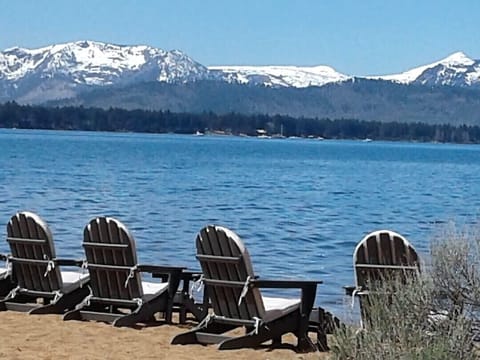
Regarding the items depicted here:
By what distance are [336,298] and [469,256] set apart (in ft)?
19.0

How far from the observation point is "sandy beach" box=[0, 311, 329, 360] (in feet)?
21.9

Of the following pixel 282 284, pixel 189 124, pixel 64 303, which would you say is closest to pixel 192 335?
pixel 282 284

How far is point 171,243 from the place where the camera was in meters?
18.4

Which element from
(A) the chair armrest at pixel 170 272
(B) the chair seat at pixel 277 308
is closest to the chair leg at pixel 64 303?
(A) the chair armrest at pixel 170 272

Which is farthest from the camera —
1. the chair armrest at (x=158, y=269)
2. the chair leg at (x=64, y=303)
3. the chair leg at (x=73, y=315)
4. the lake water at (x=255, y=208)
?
the lake water at (x=255, y=208)

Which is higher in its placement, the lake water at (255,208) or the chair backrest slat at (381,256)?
the chair backrest slat at (381,256)

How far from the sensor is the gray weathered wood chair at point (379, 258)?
6687mm

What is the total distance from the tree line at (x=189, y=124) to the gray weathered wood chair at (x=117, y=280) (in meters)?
154

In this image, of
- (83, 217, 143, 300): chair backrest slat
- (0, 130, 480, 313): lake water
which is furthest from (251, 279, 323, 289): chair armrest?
(83, 217, 143, 300): chair backrest slat

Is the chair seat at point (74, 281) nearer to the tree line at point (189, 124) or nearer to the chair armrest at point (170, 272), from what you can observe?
the chair armrest at point (170, 272)

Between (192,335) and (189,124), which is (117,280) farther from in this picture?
(189,124)

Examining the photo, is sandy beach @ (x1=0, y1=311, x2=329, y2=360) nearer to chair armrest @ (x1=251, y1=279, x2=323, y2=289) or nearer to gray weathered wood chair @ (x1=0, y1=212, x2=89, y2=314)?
gray weathered wood chair @ (x1=0, y1=212, x2=89, y2=314)

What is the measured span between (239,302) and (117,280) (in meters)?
1.17

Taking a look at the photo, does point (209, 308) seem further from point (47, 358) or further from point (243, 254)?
point (47, 358)
